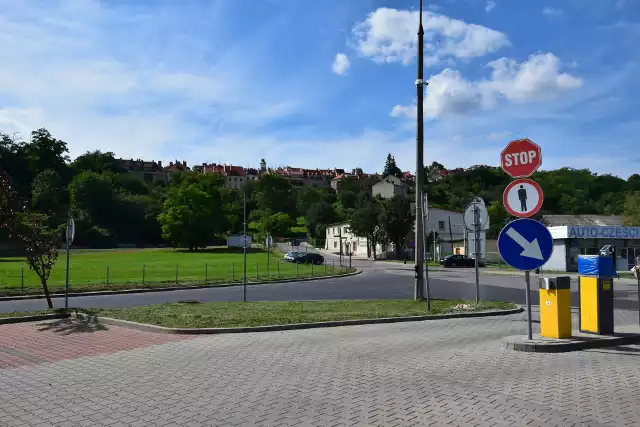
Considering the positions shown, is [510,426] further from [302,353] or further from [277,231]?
[277,231]

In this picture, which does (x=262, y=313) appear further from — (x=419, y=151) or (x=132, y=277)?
(x=132, y=277)

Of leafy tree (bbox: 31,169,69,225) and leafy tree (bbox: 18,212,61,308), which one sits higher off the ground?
leafy tree (bbox: 31,169,69,225)

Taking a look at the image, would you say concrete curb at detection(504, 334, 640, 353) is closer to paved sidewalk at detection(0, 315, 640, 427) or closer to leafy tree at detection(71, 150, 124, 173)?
paved sidewalk at detection(0, 315, 640, 427)

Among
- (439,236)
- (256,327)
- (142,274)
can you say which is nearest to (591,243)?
(439,236)

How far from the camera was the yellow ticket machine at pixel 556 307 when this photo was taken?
9406mm

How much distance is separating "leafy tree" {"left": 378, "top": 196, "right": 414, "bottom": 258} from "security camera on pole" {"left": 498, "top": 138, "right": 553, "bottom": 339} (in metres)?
60.8

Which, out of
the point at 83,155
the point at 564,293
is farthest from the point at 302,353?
the point at 83,155

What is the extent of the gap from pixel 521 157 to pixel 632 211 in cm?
5717

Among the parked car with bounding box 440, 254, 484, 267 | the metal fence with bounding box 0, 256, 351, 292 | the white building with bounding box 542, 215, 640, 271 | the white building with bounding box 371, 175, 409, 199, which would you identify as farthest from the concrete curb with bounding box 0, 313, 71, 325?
the white building with bounding box 371, 175, 409, 199

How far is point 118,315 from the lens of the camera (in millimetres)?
12836

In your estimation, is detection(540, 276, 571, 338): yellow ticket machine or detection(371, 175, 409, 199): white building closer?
detection(540, 276, 571, 338): yellow ticket machine

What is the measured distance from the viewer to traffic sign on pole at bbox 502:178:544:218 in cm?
909

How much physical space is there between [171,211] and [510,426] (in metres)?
93.4

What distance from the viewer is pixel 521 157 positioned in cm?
936
